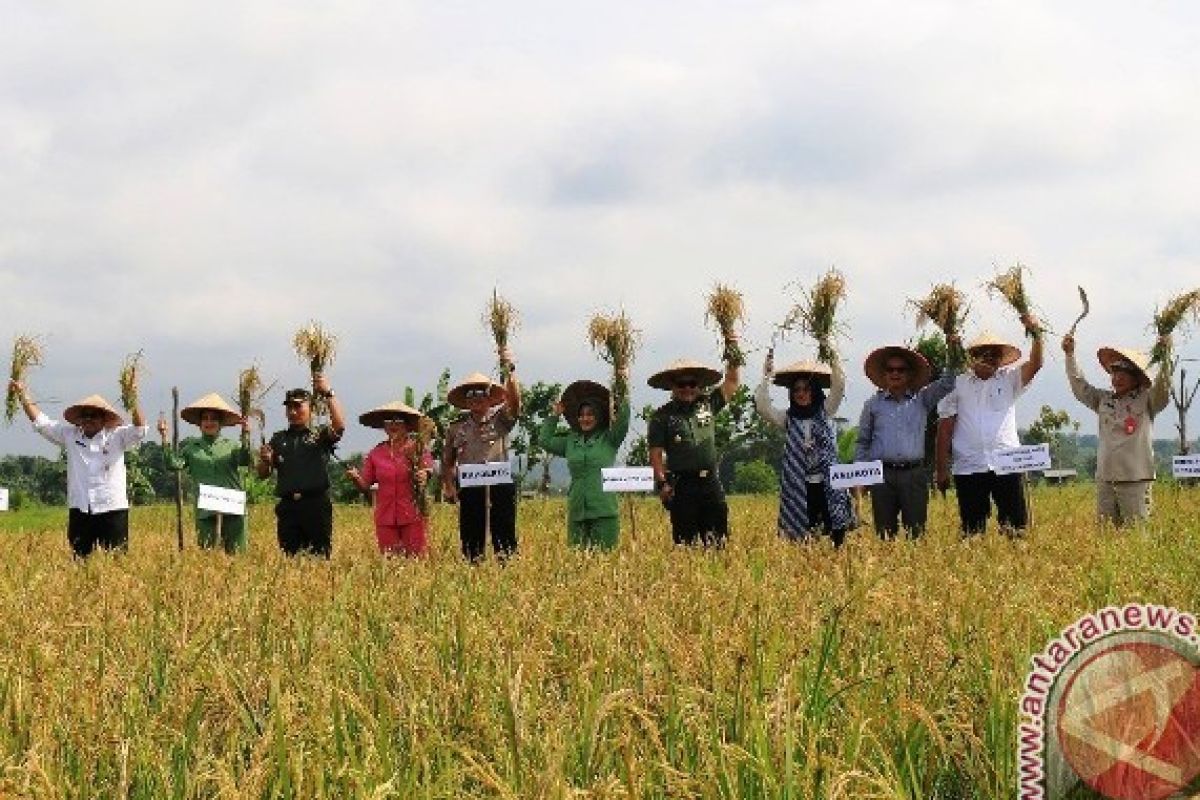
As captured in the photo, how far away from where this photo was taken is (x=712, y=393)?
7953 millimetres

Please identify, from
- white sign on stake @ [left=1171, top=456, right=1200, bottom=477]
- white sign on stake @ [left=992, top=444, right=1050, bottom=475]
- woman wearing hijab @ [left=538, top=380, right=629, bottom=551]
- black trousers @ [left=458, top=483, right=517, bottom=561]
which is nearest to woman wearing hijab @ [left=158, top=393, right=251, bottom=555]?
black trousers @ [left=458, top=483, right=517, bottom=561]

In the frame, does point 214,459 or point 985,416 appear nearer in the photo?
point 985,416

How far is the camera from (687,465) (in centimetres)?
733

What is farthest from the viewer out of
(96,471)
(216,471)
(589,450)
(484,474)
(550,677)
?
(216,471)

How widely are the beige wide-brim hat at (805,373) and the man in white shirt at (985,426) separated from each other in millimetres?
846

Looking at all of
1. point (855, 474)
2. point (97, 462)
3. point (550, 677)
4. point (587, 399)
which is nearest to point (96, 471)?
point (97, 462)

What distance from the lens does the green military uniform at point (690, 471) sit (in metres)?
7.30

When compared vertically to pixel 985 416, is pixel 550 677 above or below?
below

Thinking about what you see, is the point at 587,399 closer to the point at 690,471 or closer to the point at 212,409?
the point at 690,471

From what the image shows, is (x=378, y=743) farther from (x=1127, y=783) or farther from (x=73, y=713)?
(x=1127, y=783)

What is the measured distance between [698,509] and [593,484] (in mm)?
688

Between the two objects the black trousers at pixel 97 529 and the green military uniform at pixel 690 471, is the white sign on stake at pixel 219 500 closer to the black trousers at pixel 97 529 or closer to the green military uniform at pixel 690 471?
the black trousers at pixel 97 529

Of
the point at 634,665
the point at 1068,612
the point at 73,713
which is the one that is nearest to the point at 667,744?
the point at 634,665

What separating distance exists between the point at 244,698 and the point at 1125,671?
Result: 70.1 inches
